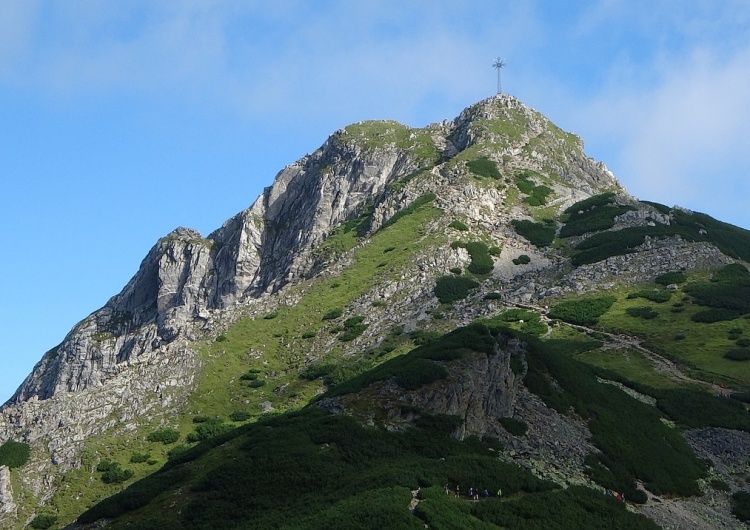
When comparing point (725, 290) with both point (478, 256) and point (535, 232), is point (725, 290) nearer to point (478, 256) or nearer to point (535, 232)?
point (478, 256)

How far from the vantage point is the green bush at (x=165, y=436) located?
89.9m

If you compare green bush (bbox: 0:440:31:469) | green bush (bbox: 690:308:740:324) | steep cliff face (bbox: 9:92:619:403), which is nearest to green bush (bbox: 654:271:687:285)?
green bush (bbox: 690:308:740:324)

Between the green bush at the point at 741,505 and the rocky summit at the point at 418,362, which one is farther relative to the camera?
the green bush at the point at 741,505

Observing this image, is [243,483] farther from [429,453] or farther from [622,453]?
[622,453]

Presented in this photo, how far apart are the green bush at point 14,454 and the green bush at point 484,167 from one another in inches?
3752

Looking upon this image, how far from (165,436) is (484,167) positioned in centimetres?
8950

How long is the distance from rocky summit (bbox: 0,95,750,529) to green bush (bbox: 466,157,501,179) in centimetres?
121

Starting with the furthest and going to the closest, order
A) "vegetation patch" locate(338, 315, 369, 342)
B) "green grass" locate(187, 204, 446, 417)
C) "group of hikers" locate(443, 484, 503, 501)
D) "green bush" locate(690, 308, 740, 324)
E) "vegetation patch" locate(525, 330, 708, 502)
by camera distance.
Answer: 1. "vegetation patch" locate(338, 315, 369, 342)
2. "green bush" locate(690, 308, 740, 324)
3. "green grass" locate(187, 204, 446, 417)
4. "vegetation patch" locate(525, 330, 708, 502)
5. "group of hikers" locate(443, 484, 503, 501)

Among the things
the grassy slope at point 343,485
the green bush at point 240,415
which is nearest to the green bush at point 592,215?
the green bush at point 240,415

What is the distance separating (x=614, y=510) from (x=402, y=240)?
88.6 meters

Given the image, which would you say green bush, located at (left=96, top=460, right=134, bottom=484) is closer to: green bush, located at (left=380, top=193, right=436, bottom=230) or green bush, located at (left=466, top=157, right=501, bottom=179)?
green bush, located at (left=380, top=193, right=436, bottom=230)

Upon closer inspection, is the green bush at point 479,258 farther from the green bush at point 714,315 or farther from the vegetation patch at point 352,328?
the green bush at point 714,315

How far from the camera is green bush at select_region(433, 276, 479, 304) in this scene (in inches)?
4592

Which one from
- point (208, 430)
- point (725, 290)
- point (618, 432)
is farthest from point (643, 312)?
point (208, 430)
